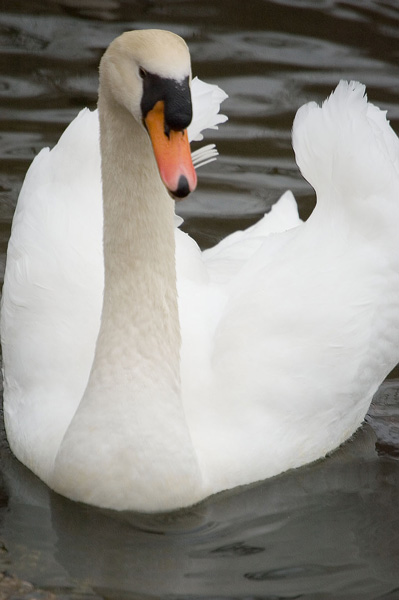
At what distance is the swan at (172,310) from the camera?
4.94m

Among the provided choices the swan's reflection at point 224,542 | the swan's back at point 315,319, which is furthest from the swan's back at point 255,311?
the swan's reflection at point 224,542

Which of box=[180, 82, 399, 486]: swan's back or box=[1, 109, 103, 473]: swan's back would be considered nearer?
box=[180, 82, 399, 486]: swan's back

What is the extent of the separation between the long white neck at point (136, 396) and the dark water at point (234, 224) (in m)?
0.17

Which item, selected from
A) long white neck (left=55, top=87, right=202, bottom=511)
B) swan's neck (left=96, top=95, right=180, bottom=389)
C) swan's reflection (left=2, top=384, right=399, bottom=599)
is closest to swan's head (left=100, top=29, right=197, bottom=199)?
swan's neck (left=96, top=95, right=180, bottom=389)

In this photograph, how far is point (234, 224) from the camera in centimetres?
830

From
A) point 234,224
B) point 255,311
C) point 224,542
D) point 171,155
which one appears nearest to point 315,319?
point 255,311

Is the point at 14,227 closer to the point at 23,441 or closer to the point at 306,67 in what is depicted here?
the point at 23,441

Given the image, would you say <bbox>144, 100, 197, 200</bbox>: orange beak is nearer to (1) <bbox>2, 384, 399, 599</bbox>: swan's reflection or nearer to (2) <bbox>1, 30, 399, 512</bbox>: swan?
(2) <bbox>1, 30, 399, 512</bbox>: swan

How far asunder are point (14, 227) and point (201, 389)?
1.53 metres

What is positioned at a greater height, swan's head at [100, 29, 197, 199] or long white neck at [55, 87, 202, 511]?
swan's head at [100, 29, 197, 199]

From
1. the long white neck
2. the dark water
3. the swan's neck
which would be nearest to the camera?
the swan's neck

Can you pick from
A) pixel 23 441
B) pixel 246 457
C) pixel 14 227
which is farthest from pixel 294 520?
pixel 14 227

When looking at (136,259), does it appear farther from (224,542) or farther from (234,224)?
(234,224)

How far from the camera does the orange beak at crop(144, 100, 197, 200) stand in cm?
421
